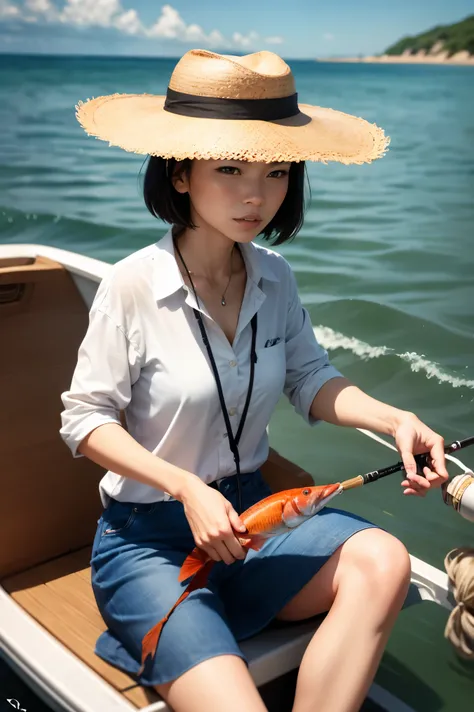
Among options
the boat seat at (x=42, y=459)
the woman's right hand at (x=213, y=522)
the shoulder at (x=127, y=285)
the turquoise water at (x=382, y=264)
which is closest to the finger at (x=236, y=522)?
the woman's right hand at (x=213, y=522)

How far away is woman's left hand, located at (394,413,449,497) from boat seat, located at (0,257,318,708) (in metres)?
0.31

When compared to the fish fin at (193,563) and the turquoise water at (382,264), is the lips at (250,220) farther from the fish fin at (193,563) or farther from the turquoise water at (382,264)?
the turquoise water at (382,264)

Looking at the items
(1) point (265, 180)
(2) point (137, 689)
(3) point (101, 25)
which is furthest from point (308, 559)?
(3) point (101, 25)

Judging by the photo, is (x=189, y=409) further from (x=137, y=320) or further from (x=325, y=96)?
(x=325, y=96)

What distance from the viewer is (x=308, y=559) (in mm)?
1378

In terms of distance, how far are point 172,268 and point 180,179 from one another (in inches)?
5.3

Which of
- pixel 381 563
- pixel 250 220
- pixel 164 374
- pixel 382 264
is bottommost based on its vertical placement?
pixel 382 264

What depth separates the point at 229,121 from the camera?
133 cm

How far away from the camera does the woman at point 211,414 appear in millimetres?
1266

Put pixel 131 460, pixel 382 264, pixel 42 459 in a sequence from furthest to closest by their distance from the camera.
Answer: pixel 382 264, pixel 42 459, pixel 131 460

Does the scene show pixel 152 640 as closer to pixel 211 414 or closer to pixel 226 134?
pixel 211 414

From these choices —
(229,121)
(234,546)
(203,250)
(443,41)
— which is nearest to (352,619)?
(234,546)

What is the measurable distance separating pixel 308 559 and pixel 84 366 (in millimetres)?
431

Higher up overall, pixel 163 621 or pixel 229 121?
pixel 229 121
